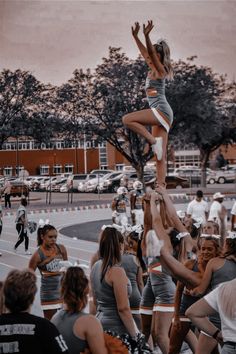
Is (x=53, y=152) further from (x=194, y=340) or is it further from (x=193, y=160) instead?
(x=194, y=340)

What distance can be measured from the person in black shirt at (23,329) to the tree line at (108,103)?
34.4 metres

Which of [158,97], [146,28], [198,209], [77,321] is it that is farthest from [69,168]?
[77,321]

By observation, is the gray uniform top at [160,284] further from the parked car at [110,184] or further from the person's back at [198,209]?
the parked car at [110,184]

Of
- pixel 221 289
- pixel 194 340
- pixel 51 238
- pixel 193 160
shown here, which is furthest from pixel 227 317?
pixel 193 160

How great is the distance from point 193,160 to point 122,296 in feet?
251

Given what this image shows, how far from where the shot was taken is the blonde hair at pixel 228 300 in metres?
3.93

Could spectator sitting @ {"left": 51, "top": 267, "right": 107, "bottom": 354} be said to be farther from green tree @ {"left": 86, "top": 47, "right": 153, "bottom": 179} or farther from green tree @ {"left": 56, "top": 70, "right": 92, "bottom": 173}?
green tree @ {"left": 56, "top": 70, "right": 92, "bottom": 173}

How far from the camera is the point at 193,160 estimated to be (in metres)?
81.0

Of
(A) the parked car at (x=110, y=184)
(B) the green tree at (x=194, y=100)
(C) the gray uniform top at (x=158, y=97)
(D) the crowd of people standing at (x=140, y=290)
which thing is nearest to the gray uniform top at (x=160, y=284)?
(D) the crowd of people standing at (x=140, y=290)

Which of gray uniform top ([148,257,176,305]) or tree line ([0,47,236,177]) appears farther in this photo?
tree line ([0,47,236,177])

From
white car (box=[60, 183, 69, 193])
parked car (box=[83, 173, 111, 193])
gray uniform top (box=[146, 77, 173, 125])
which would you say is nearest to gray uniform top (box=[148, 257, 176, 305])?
gray uniform top (box=[146, 77, 173, 125])

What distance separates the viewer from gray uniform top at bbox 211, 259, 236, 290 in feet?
16.6

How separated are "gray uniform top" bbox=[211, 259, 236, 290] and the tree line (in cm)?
3289

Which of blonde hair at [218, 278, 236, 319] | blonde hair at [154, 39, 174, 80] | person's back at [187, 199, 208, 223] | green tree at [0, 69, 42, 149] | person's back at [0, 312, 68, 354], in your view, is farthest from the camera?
green tree at [0, 69, 42, 149]
